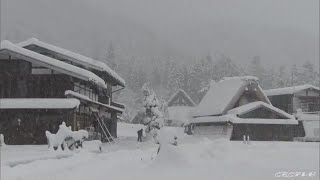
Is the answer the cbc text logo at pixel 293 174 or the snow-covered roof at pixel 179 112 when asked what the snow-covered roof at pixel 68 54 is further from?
the snow-covered roof at pixel 179 112

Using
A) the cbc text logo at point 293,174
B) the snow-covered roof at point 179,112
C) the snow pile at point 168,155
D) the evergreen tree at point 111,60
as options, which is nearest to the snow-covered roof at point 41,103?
the snow pile at point 168,155

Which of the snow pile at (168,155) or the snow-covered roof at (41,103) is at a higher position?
the snow-covered roof at (41,103)

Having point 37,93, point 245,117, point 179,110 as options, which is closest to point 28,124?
point 37,93

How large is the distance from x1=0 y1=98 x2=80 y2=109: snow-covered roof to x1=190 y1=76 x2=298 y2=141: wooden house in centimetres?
1890

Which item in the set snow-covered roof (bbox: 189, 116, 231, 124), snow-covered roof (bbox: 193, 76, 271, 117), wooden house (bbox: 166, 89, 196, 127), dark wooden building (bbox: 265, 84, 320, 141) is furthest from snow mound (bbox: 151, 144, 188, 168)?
wooden house (bbox: 166, 89, 196, 127)

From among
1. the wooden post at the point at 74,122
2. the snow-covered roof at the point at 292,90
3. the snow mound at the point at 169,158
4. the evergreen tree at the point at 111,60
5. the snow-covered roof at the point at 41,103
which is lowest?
the snow mound at the point at 169,158

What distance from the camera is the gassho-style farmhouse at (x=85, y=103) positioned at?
3153 cm

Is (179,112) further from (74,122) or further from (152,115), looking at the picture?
(74,122)

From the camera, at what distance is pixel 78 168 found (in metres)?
16.5

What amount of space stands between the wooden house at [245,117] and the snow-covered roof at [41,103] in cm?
1890

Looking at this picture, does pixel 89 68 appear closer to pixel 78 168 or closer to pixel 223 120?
pixel 223 120

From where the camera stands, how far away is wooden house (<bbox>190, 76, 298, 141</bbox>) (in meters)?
45.6

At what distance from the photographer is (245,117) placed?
4594 centimetres

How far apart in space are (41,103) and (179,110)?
1967 inches
